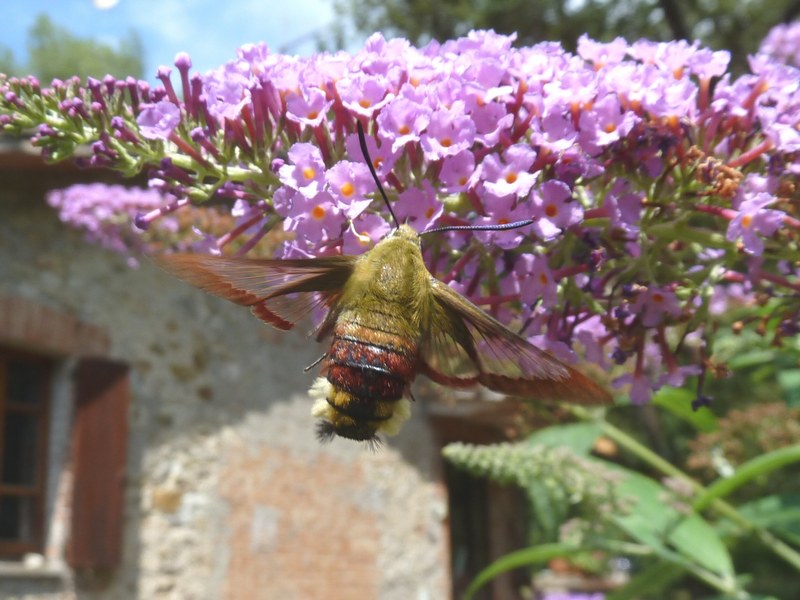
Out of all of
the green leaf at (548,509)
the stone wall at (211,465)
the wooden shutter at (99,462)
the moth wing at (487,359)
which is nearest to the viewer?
the moth wing at (487,359)

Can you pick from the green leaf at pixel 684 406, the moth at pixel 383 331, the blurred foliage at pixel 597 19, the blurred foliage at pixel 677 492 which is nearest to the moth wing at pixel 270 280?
the moth at pixel 383 331

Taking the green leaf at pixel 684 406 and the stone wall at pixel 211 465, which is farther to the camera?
the stone wall at pixel 211 465

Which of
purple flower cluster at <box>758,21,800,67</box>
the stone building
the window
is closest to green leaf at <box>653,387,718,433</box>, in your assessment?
the stone building

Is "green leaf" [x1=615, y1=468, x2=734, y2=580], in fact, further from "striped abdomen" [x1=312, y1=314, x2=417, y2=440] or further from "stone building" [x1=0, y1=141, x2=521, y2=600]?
"stone building" [x1=0, y1=141, x2=521, y2=600]

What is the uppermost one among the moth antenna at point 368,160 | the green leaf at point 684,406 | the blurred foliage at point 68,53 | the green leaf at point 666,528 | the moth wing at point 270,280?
the blurred foliage at point 68,53

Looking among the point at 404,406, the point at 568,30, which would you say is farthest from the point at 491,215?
the point at 568,30

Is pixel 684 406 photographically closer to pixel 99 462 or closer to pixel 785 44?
pixel 99 462

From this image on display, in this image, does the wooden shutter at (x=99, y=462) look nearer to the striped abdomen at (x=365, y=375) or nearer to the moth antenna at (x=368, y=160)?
the striped abdomen at (x=365, y=375)
